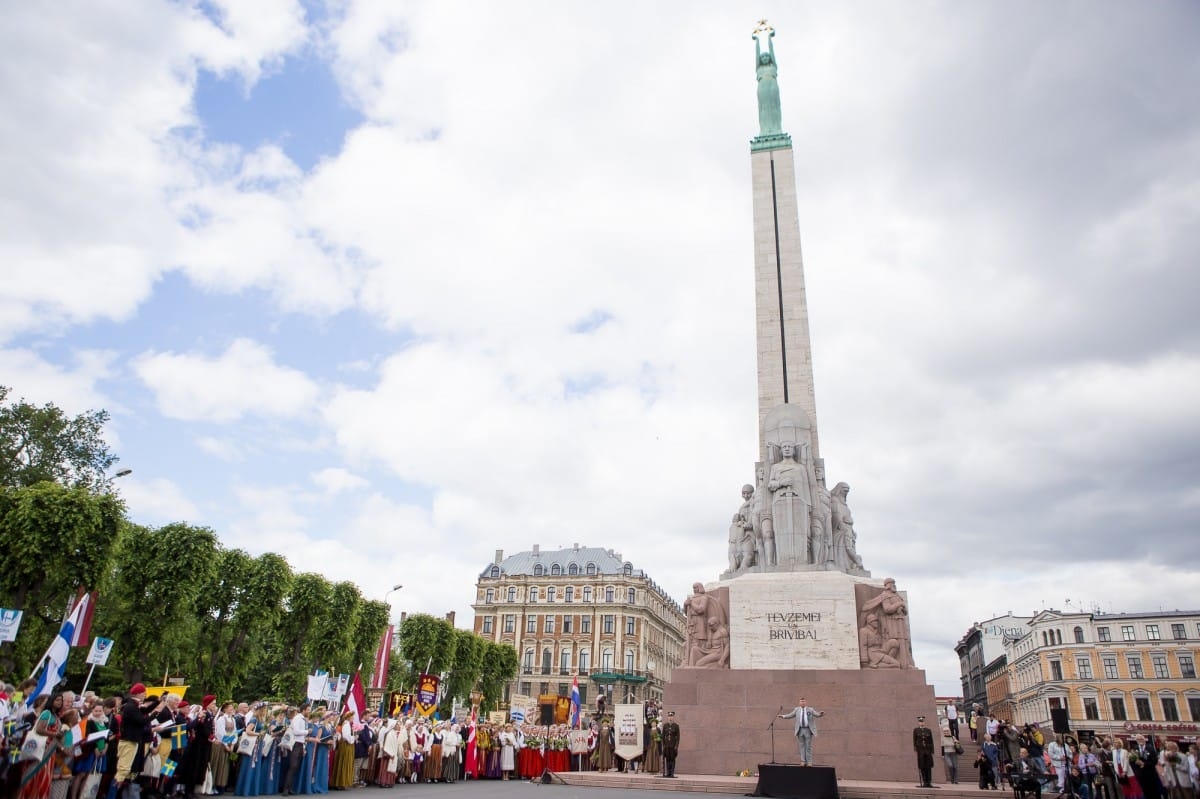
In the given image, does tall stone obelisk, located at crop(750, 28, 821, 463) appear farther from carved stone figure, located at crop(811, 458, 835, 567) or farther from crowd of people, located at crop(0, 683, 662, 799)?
crowd of people, located at crop(0, 683, 662, 799)

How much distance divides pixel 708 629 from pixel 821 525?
12.7 feet

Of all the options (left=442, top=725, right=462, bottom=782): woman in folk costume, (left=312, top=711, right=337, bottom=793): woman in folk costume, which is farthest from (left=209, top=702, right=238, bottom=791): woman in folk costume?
(left=442, top=725, right=462, bottom=782): woman in folk costume

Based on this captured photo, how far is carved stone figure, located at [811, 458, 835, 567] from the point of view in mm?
18578

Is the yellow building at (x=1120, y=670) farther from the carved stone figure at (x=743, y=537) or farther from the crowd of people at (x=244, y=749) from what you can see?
the crowd of people at (x=244, y=749)

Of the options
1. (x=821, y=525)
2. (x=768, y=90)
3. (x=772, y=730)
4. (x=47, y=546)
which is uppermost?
(x=768, y=90)

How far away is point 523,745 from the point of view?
22.5m

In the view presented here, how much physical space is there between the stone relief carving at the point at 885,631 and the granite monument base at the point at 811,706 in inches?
16.0

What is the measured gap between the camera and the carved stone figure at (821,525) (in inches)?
731

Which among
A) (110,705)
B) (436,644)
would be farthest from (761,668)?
(436,644)

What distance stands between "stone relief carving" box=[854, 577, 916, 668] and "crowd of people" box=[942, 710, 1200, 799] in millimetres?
1851

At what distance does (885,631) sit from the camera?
16938mm

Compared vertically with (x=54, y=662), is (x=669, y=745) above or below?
below

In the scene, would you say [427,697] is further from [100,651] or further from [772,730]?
[772,730]

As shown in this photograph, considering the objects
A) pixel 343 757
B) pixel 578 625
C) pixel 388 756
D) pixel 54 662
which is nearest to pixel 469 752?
pixel 388 756
